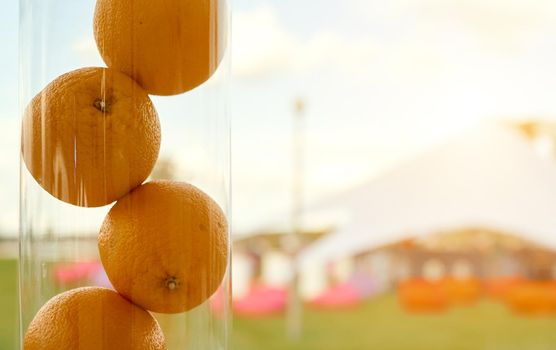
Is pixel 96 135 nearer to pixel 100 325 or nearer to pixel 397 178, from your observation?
pixel 100 325

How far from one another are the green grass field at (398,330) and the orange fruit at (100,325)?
17.9ft

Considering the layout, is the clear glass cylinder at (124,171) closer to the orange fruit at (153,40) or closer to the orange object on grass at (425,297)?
the orange fruit at (153,40)

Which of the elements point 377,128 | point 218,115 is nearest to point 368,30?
point 377,128

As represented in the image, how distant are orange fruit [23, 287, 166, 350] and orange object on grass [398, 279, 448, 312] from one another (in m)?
6.25

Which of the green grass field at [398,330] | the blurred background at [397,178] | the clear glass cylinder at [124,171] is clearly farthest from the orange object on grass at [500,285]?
the clear glass cylinder at [124,171]

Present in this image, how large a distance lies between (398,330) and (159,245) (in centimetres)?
630

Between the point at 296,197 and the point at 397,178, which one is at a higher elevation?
the point at 296,197

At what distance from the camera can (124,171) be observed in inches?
15.4

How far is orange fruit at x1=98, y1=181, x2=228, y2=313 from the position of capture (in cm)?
39

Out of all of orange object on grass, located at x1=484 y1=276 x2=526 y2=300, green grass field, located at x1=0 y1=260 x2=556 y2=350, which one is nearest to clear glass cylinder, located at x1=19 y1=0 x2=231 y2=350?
green grass field, located at x1=0 y1=260 x2=556 y2=350

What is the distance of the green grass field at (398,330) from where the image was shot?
19.9 ft

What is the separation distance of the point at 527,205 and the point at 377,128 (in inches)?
A: 156

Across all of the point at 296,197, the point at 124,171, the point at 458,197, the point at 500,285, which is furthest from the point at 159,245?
the point at 500,285

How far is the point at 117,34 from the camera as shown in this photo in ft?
1.33
